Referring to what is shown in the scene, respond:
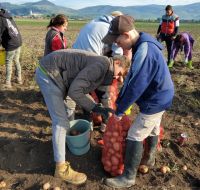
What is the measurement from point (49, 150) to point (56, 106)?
1.07 metres

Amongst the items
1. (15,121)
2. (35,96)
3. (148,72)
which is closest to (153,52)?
(148,72)

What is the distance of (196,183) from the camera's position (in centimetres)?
354

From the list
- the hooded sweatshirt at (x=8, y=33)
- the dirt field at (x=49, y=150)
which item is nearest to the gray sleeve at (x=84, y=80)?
the dirt field at (x=49, y=150)

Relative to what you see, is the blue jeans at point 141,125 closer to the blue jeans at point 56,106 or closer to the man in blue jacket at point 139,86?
the man in blue jacket at point 139,86

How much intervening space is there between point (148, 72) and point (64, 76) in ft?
2.94

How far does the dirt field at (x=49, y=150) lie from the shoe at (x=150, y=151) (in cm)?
12

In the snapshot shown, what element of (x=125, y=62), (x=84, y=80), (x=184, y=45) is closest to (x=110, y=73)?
(x=125, y=62)

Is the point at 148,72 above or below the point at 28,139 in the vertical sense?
above

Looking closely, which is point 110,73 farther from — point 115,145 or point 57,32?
point 57,32

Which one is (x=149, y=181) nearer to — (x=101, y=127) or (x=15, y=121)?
(x=101, y=127)

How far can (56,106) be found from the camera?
3.24 m

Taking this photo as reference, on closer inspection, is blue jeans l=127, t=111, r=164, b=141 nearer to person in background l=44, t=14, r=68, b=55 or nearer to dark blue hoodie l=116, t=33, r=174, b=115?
dark blue hoodie l=116, t=33, r=174, b=115

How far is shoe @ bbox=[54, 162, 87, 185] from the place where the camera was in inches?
136

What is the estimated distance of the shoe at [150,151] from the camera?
3531 mm
